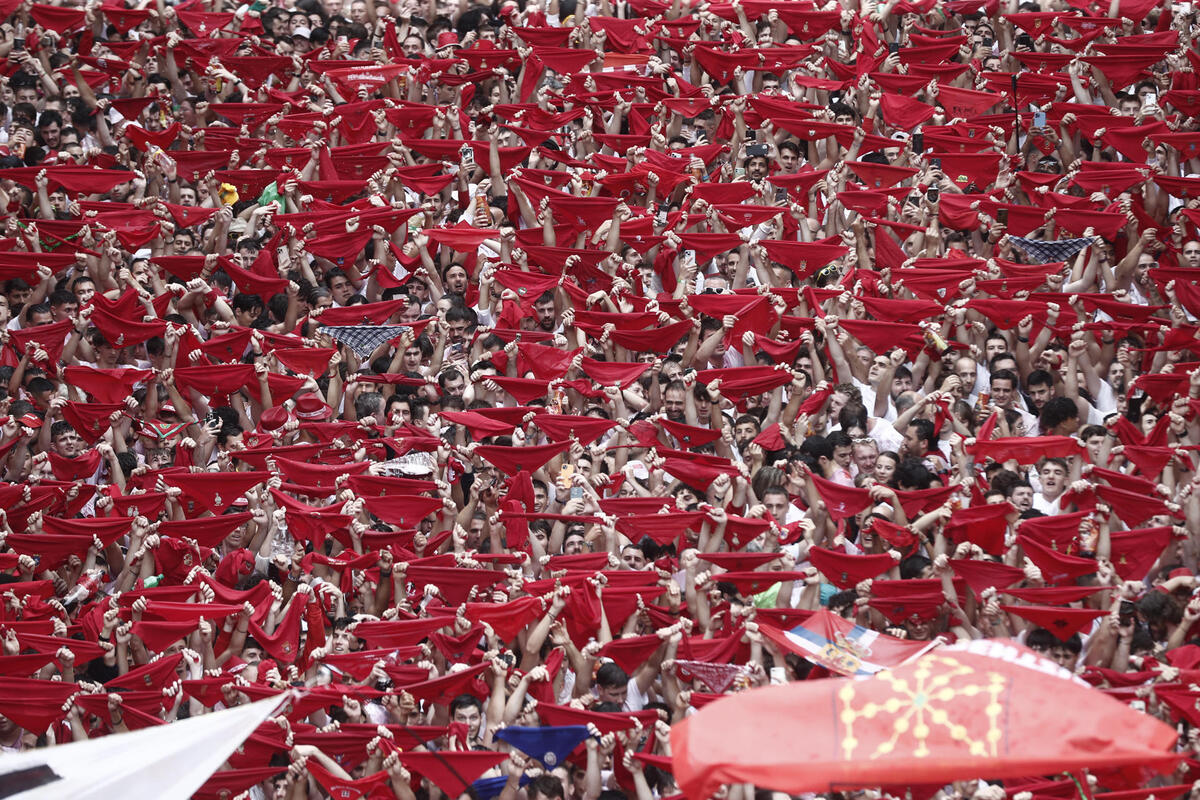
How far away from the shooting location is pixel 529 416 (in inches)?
373

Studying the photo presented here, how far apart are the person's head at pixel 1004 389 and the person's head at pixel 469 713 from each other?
3.27m

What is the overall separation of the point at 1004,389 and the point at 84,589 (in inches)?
190

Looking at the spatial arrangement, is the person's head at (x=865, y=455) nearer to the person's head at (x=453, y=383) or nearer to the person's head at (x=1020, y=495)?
the person's head at (x=1020, y=495)

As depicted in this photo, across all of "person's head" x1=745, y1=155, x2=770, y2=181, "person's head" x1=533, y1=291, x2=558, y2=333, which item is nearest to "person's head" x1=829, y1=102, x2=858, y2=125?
"person's head" x1=745, y1=155, x2=770, y2=181

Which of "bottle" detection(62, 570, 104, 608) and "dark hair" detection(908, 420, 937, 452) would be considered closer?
"bottle" detection(62, 570, 104, 608)

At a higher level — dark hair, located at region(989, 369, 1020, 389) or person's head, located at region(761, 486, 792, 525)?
dark hair, located at region(989, 369, 1020, 389)

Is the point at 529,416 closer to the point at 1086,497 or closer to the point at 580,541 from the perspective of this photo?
the point at 580,541

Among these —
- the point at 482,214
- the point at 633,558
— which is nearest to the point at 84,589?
→ the point at 633,558

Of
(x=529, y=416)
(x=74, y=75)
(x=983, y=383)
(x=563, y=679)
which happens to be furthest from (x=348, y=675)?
(x=74, y=75)

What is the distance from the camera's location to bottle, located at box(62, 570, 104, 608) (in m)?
8.85

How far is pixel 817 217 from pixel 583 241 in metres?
1.45

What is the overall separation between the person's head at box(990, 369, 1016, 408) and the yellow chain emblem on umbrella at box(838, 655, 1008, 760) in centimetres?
369

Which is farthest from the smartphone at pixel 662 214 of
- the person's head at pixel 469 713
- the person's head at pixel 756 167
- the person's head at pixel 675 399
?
the person's head at pixel 469 713

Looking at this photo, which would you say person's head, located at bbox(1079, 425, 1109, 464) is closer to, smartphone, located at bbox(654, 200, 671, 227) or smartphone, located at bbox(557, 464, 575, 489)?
smartphone, located at bbox(557, 464, 575, 489)
